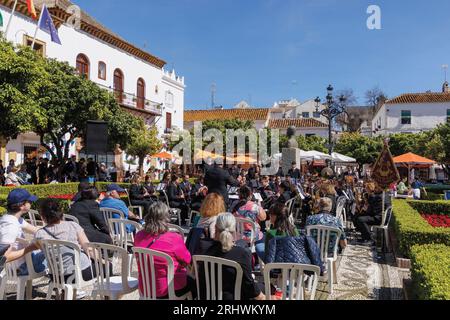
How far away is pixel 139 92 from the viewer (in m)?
34.2

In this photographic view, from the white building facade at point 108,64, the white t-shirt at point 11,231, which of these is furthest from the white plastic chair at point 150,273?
the white building facade at point 108,64

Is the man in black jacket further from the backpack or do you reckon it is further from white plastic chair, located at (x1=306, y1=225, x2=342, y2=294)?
the backpack

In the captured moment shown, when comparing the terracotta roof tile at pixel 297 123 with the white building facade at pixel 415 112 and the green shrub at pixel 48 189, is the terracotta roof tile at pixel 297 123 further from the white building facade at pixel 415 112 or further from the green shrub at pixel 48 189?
the green shrub at pixel 48 189

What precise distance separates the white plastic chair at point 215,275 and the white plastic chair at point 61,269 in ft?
4.46

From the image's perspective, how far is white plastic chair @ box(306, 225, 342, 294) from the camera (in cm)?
527

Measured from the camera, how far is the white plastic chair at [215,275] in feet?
11.0

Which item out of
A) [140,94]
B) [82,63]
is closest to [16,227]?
[82,63]

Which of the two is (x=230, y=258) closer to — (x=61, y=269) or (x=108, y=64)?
(x=61, y=269)

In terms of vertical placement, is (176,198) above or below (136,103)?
below

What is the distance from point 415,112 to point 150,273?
4499 centimetres

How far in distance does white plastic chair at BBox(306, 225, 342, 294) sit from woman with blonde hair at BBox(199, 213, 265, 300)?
2008 millimetres

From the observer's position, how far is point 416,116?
42.9 m

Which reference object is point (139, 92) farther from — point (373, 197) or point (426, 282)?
point (426, 282)
